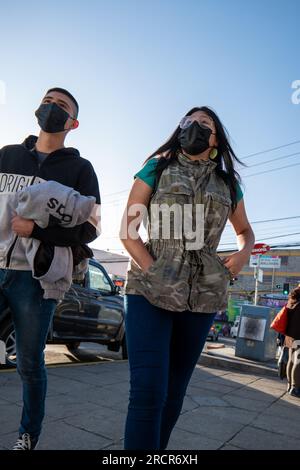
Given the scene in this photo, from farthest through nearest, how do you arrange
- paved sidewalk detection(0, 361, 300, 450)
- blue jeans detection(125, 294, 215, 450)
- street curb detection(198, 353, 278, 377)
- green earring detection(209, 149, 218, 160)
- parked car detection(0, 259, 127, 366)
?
street curb detection(198, 353, 278, 377) < parked car detection(0, 259, 127, 366) < paved sidewalk detection(0, 361, 300, 450) < green earring detection(209, 149, 218, 160) < blue jeans detection(125, 294, 215, 450)

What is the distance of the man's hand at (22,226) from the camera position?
6.91 ft

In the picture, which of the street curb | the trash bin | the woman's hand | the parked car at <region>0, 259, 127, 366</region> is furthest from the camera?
the trash bin

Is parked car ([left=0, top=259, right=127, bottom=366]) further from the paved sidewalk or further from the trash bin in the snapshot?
the trash bin

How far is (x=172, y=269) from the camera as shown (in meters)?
1.81

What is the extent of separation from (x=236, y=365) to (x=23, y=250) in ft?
21.7

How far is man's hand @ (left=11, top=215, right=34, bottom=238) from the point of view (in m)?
2.11

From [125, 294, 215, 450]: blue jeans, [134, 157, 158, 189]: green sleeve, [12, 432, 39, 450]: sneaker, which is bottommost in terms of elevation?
[12, 432, 39, 450]: sneaker

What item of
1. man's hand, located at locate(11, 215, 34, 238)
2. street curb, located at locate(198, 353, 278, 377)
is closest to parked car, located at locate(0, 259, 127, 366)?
street curb, located at locate(198, 353, 278, 377)

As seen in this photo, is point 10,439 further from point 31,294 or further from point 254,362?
point 254,362

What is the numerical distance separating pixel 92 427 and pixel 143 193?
7.16 ft

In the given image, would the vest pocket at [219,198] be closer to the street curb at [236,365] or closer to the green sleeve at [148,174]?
the green sleeve at [148,174]

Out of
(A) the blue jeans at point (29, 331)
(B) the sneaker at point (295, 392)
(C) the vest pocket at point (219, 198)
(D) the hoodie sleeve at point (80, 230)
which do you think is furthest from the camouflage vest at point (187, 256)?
(B) the sneaker at point (295, 392)

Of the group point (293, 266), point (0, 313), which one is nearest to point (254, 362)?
point (0, 313)

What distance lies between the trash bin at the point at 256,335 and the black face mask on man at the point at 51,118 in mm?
7439
